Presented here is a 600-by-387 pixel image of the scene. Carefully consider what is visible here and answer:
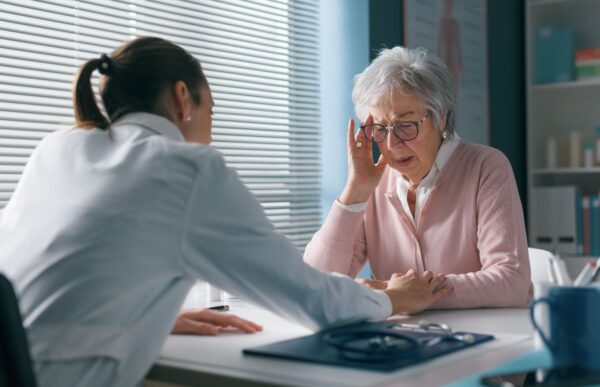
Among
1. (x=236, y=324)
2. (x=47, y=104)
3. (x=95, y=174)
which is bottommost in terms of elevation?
(x=236, y=324)

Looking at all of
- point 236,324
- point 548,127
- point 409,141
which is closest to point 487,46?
point 548,127

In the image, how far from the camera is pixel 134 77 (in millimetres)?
1540

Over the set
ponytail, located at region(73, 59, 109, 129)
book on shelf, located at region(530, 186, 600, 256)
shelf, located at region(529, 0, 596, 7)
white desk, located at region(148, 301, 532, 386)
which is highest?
shelf, located at region(529, 0, 596, 7)

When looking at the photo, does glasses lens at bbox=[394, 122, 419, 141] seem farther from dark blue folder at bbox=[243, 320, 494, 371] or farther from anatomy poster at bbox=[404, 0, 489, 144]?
anatomy poster at bbox=[404, 0, 489, 144]

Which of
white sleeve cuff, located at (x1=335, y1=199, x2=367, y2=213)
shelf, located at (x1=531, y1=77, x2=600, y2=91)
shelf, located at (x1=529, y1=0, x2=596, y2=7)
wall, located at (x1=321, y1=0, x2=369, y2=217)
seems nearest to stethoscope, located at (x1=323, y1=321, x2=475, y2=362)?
white sleeve cuff, located at (x1=335, y1=199, x2=367, y2=213)

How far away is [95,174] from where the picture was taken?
1.38 meters

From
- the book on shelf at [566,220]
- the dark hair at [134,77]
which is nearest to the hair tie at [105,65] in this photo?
the dark hair at [134,77]

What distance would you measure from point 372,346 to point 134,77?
26.0 inches

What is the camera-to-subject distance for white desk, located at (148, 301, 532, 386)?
119 centimetres

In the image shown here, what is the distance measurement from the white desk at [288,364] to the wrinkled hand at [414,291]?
0.09 m

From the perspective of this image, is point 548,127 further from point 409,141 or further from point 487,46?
point 409,141

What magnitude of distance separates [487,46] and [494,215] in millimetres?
2282

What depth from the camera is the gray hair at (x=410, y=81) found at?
223 centimetres

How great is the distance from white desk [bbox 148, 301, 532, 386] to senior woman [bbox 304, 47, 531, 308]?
512 millimetres
